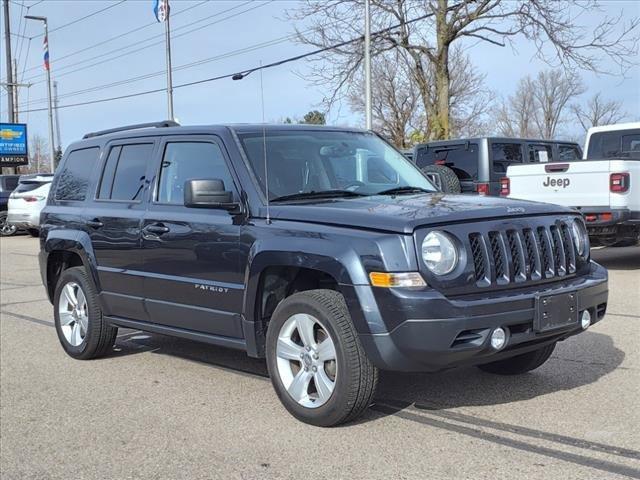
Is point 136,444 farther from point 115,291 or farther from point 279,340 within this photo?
point 115,291

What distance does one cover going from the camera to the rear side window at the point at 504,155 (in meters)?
12.5

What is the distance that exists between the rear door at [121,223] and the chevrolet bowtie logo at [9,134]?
4140cm

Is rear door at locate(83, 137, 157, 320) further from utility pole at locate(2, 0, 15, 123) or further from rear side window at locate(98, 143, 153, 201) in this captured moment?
utility pole at locate(2, 0, 15, 123)

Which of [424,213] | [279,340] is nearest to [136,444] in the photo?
[279,340]

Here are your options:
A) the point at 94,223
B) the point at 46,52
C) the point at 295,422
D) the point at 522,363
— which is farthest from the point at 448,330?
the point at 46,52

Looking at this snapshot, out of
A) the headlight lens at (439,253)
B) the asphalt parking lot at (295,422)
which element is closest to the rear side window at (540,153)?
the asphalt parking lot at (295,422)

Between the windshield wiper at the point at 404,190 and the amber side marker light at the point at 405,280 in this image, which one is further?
the windshield wiper at the point at 404,190

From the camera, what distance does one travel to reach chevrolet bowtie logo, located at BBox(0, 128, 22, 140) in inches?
1697

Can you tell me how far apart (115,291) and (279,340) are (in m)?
1.94

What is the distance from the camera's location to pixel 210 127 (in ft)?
16.8

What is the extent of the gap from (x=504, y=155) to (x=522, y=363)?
822 centimetres

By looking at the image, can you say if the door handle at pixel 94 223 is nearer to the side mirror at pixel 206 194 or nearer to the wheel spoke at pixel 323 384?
the side mirror at pixel 206 194

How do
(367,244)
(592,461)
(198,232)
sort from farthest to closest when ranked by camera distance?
(198,232) < (367,244) < (592,461)

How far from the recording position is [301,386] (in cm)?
432
